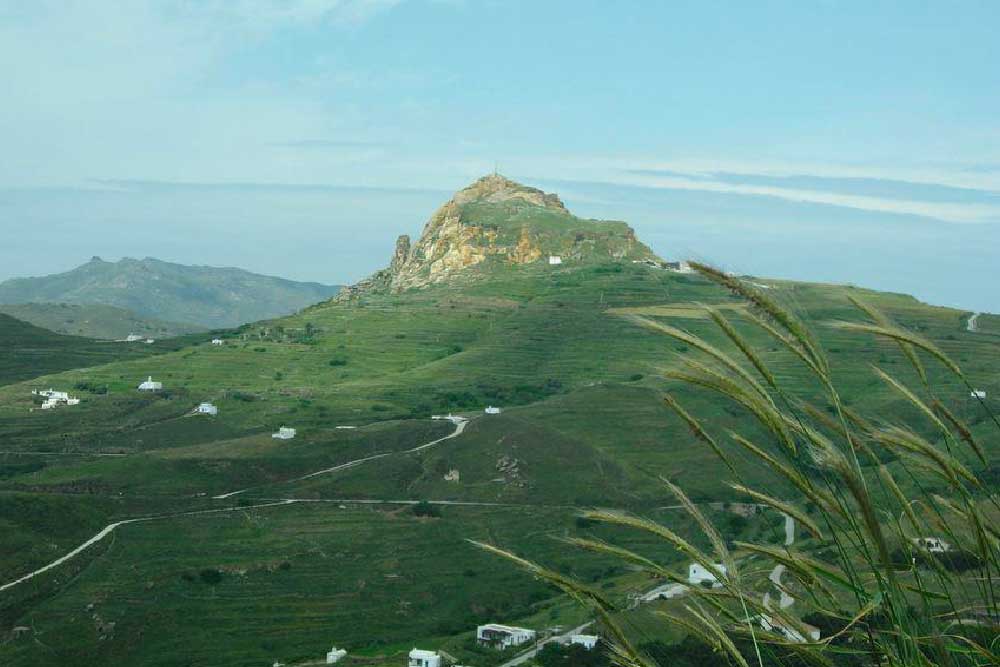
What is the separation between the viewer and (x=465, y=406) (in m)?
89.9

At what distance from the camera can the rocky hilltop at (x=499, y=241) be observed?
529 ft

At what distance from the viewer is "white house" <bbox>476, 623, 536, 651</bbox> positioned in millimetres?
38906

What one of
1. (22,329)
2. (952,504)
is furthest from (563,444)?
(22,329)

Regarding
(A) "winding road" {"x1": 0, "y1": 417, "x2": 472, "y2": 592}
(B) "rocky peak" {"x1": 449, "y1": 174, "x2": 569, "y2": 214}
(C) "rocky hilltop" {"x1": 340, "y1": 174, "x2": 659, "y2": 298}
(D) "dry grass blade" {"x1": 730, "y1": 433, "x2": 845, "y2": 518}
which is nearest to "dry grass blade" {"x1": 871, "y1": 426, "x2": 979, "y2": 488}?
(D) "dry grass blade" {"x1": 730, "y1": 433, "x2": 845, "y2": 518}

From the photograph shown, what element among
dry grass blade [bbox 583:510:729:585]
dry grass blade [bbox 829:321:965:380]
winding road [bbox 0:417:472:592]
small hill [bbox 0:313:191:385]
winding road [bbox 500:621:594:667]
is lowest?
small hill [bbox 0:313:191:385]

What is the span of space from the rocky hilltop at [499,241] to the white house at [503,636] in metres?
111

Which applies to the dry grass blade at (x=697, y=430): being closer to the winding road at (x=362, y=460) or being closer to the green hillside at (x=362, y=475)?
the green hillside at (x=362, y=475)

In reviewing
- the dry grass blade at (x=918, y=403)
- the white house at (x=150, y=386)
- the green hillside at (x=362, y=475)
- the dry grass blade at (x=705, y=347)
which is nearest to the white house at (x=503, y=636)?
the green hillside at (x=362, y=475)

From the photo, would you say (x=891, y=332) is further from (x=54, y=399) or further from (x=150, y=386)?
(x=150, y=386)

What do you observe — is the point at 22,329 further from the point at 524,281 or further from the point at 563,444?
the point at 563,444

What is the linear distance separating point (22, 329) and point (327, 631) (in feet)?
325

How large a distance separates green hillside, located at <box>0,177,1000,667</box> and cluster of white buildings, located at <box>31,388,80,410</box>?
68.8 inches

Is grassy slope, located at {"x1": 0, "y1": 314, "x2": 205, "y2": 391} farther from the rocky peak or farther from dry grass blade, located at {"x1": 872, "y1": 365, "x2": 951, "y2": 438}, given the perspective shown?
dry grass blade, located at {"x1": 872, "y1": 365, "x2": 951, "y2": 438}

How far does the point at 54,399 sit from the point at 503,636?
6044 centimetres
